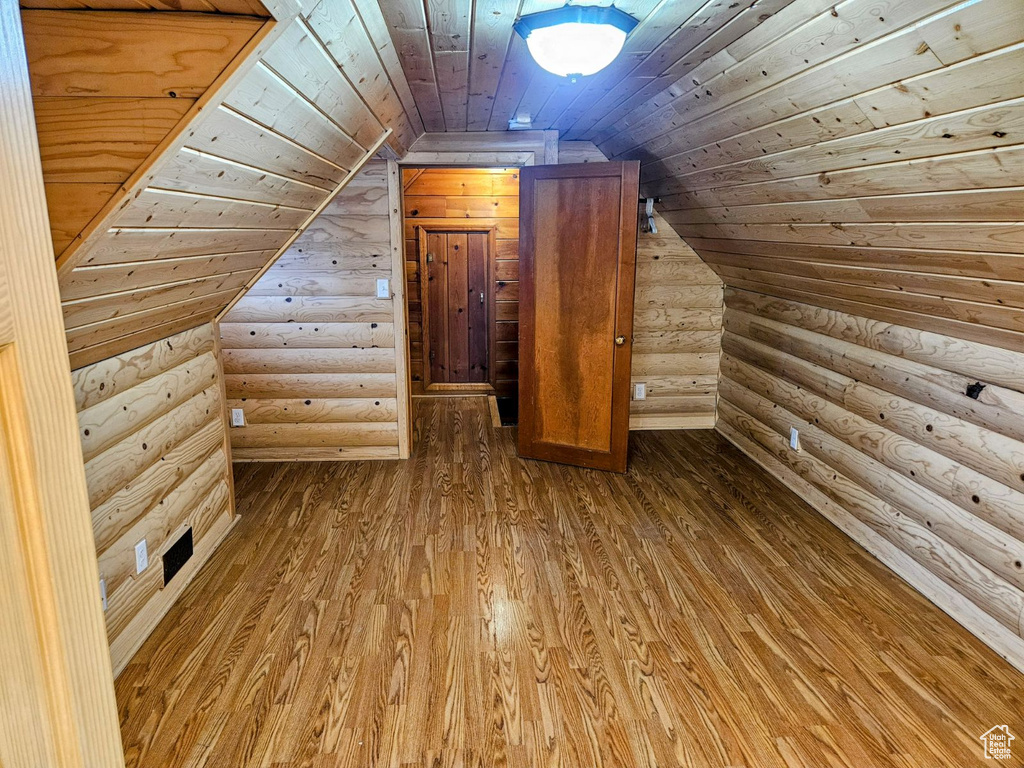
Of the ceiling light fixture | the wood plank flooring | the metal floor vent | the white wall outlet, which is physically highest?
the ceiling light fixture

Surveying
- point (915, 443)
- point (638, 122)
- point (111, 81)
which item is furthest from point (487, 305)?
point (111, 81)

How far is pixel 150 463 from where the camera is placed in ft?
7.30

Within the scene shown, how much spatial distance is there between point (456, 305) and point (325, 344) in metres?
2.03

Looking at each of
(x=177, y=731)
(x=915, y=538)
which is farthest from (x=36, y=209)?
(x=915, y=538)

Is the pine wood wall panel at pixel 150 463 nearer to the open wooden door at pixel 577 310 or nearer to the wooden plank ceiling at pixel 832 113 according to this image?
the wooden plank ceiling at pixel 832 113

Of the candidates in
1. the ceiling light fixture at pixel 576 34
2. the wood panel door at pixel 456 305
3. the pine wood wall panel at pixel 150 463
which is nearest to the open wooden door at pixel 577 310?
the ceiling light fixture at pixel 576 34

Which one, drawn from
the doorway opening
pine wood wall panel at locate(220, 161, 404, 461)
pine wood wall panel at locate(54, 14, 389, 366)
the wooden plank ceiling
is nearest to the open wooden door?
the wooden plank ceiling

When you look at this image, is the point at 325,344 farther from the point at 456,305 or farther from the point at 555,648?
the point at 555,648

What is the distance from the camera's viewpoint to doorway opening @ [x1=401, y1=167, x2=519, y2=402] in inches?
206

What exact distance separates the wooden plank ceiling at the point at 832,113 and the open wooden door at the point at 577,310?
426mm

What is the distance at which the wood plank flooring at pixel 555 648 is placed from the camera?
171 centimetres

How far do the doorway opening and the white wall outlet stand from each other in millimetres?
3145

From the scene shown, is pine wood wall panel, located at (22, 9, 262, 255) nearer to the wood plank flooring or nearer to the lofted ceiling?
the lofted ceiling

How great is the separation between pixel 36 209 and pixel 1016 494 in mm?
2613
